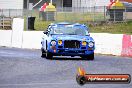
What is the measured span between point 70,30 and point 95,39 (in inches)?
245

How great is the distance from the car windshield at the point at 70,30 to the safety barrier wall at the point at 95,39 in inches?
150

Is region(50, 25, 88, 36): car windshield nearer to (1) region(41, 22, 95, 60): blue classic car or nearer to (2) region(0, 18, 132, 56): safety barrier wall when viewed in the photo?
(1) region(41, 22, 95, 60): blue classic car

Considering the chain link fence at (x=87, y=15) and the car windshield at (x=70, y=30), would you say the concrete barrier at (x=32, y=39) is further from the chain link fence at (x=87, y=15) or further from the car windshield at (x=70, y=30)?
the car windshield at (x=70, y=30)

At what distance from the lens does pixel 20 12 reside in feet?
179

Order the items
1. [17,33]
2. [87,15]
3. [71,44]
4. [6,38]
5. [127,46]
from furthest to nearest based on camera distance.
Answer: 1. [87,15]
2. [6,38]
3. [17,33]
4. [127,46]
5. [71,44]

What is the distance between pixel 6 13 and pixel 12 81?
151ft

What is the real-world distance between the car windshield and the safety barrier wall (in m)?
3.80

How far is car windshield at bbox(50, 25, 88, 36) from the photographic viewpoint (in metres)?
21.5

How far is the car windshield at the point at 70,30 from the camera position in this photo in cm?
2153

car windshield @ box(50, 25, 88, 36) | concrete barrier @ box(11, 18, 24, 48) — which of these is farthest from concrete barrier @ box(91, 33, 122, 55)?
concrete barrier @ box(11, 18, 24, 48)

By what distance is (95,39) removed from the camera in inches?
1096

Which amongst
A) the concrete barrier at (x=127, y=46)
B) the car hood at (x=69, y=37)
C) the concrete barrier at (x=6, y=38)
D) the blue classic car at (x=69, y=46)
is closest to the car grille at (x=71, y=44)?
the blue classic car at (x=69, y=46)

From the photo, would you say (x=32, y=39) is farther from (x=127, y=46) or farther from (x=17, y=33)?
(x=127, y=46)

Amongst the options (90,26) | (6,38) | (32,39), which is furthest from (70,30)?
(90,26)
